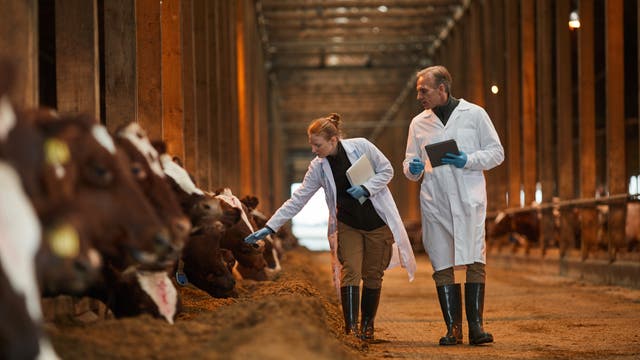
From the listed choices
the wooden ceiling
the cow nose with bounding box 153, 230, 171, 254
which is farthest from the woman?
the wooden ceiling

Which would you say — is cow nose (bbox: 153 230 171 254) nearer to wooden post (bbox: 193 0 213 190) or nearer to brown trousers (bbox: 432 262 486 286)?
brown trousers (bbox: 432 262 486 286)

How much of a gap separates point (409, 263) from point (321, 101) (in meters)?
38.7

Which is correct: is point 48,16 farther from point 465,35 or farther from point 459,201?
point 465,35

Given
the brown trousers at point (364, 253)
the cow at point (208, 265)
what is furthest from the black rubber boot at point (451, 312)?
the cow at point (208, 265)

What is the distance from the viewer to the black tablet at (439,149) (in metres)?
8.23

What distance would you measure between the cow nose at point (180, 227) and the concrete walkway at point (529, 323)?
6.34ft

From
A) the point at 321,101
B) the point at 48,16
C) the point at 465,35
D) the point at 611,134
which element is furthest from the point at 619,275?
the point at 321,101

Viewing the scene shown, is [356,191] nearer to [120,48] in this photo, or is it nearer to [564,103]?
[120,48]

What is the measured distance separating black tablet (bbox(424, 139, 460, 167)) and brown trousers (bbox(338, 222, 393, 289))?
69 centimetres

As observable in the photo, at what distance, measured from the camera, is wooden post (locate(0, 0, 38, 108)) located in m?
6.27

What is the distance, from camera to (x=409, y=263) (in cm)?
855

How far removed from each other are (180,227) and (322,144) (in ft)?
9.44

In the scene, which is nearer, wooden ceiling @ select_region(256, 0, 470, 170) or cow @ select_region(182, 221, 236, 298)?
cow @ select_region(182, 221, 236, 298)

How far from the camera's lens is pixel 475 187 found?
A: 27.4 feet
